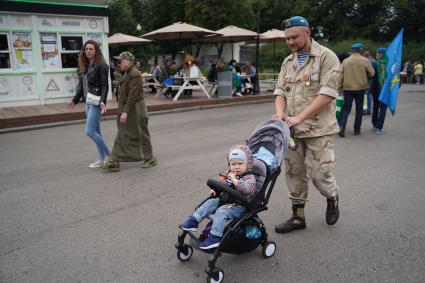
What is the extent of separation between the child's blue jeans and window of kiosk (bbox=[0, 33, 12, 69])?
1126 cm

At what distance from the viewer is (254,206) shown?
3.20 meters

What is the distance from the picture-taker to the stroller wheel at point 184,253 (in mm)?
3293

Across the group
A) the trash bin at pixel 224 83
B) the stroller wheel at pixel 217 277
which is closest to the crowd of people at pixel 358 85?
the stroller wheel at pixel 217 277

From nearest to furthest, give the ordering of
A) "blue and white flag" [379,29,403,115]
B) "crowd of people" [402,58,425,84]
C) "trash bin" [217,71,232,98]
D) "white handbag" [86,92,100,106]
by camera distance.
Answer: "white handbag" [86,92,100,106], "blue and white flag" [379,29,403,115], "trash bin" [217,71,232,98], "crowd of people" [402,58,425,84]

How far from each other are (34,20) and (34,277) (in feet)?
36.6

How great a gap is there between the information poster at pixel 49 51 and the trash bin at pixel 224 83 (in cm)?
575

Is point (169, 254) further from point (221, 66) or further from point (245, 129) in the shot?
point (221, 66)

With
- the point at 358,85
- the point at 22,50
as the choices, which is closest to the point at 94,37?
the point at 22,50

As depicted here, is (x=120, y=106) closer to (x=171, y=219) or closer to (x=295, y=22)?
(x=171, y=219)

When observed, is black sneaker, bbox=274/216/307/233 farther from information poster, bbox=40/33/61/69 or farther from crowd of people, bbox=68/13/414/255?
information poster, bbox=40/33/61/69

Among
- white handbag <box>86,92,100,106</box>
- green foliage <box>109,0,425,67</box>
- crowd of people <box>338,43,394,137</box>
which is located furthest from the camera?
green foliage <box>109,0,425,67</box>

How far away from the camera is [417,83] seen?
27.2 meters

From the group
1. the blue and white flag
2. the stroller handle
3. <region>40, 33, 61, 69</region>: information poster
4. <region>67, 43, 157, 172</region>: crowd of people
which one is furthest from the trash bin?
the stroller handle

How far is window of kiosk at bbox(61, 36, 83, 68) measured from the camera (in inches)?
517
